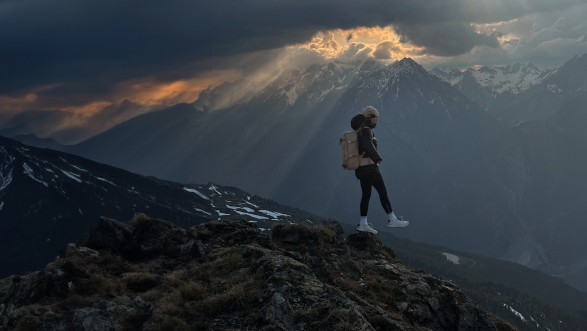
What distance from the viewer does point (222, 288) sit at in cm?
1482

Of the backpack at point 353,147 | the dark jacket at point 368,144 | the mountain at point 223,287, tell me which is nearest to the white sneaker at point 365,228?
the mountain at point 223,287

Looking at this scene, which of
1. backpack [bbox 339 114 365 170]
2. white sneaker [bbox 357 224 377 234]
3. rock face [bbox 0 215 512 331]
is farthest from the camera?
white sneaker [bbox 357 224 377 234]

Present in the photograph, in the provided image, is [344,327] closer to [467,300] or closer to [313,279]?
[313,279]

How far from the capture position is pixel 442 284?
807 inches

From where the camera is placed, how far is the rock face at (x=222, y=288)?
43.2 ft

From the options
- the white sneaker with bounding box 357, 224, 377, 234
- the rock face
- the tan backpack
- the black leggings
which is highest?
the tan backpack

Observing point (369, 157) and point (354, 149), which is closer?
point (369, 157)

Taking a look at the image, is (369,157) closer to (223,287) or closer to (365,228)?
(365,228)

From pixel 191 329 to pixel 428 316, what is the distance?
881 cm

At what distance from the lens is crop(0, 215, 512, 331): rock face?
43.2 feet

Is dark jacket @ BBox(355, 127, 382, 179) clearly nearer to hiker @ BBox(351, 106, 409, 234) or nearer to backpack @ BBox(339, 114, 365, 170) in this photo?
hiker @ BBox(351, 106, 409, 234)

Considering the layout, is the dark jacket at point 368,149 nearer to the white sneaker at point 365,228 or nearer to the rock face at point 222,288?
the white sneaker at point 365,228

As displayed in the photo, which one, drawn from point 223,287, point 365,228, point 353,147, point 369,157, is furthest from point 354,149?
point 223,287

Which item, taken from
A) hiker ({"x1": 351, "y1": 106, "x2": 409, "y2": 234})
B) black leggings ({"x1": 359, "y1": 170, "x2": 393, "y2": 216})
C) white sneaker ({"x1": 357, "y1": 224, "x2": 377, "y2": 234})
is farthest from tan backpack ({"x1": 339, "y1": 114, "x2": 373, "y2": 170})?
white sneaker ({"x1": 357, "y1": 224, "x2": 377, "y2": 234})
